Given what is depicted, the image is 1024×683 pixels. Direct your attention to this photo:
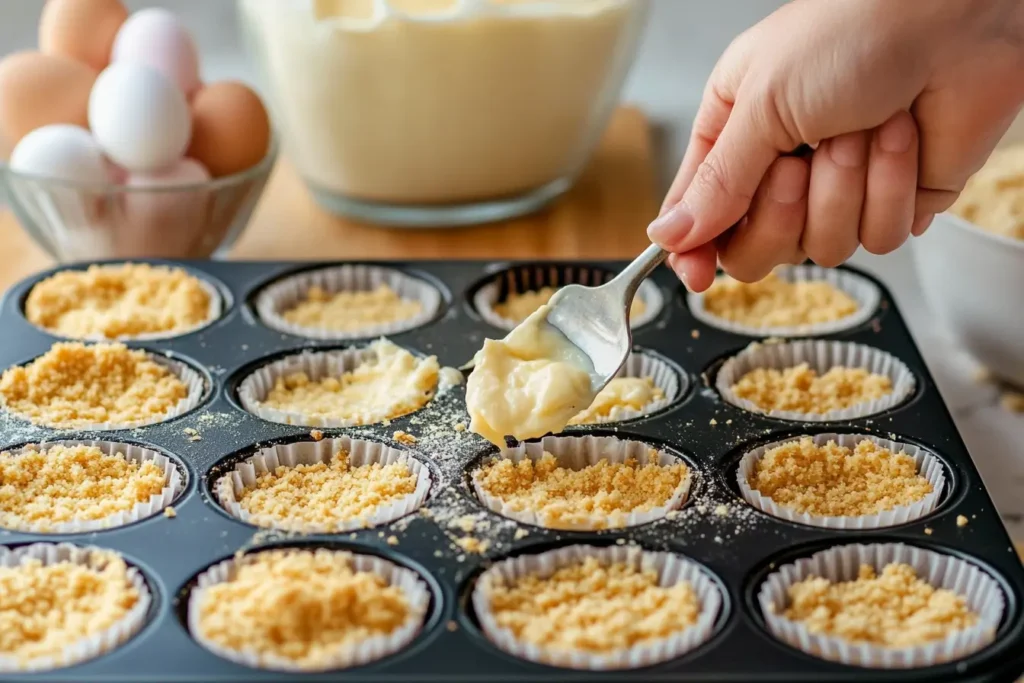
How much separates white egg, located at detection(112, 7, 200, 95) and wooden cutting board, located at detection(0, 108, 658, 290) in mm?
354

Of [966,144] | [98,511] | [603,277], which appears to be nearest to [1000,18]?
[966,144]

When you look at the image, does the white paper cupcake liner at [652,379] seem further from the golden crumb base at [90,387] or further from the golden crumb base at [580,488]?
the golden crumb base at [90,387]

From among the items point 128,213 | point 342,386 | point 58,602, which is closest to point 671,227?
point 342,386

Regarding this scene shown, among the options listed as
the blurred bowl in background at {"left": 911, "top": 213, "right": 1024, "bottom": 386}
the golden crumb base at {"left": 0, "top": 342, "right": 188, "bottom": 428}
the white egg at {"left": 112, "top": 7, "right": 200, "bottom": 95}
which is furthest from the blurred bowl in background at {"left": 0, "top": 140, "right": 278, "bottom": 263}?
the blurred bowl in background at {"left": 911, "top": 213, "right": 1024, "bottom": 386}

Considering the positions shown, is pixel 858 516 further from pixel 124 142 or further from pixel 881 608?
pixel 124 142

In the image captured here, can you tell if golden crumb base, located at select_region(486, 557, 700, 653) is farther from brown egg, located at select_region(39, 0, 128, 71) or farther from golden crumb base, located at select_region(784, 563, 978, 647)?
brown egg, located at select_region(39, 0, 128, 71)

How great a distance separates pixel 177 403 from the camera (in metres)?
1.70

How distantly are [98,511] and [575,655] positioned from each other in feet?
1.88

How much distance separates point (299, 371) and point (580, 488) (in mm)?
507

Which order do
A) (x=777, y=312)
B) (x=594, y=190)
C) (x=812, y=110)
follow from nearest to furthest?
(x=812, y=110), (x=777, y=312), (x=594, y=190)

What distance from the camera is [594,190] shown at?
103 inches

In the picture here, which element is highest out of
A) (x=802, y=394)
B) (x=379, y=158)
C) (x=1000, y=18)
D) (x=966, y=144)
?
(x=379, y=158)

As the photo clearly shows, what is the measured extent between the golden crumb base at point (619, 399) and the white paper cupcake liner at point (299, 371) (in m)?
0.22

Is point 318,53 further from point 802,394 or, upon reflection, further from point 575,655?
point 575,655
